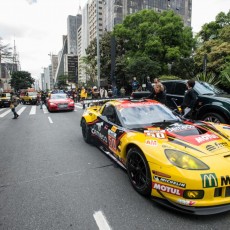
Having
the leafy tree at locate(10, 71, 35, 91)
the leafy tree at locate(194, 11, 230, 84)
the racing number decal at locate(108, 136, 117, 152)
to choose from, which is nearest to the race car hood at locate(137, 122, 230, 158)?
the racing number decal at locate(108, 136, 117, 152)

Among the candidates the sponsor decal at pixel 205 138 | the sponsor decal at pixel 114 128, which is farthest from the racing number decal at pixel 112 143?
the sponsor decal at pixel 205 138

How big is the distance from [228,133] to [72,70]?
157219 mm

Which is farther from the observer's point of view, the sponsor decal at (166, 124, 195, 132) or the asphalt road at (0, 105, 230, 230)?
the sponsor decal at (166, 124, 195, 132)

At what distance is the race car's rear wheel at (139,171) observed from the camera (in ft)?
9.83

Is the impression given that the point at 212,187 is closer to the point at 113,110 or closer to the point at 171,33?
the point at 113,110

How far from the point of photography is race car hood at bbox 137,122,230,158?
301cm

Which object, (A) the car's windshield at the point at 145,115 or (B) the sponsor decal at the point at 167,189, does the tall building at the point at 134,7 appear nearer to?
(A) the car's windshield at the point at 145,115

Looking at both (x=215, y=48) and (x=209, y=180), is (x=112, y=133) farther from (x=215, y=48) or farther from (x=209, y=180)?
(x=215, y=48)

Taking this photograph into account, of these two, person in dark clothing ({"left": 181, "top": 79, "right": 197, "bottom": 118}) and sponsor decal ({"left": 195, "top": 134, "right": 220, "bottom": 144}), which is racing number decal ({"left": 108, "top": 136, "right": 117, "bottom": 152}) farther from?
person in dark clothing ({"left": 181, "top": 79, "right": 197, "bottom": 118})

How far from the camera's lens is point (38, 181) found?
153 inches

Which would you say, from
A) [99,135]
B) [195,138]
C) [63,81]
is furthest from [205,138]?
[63,81]

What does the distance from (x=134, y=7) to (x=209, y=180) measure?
271 feet

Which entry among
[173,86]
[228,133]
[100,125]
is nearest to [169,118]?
[228,133]

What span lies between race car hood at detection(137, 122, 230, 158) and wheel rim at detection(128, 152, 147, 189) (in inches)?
17.6
